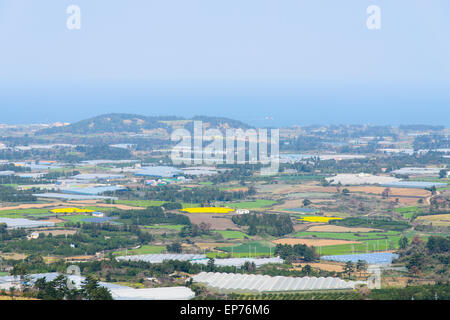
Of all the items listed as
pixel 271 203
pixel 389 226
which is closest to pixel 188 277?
pixel 389 226

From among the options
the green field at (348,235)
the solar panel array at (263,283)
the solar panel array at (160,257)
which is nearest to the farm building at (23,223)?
the solar panel array at (160,257)

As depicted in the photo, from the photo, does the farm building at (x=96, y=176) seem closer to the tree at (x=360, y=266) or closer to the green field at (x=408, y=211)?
the green field at (x=408, y=211)

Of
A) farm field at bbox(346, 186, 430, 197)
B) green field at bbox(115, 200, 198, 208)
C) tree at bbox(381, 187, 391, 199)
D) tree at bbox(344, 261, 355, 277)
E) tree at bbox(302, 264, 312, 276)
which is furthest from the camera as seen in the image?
farm field at bbox(346, 186, 430, 197)

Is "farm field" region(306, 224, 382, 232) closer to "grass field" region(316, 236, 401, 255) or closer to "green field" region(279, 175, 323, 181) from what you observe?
"grass field" region(316, 236, 401, 255)

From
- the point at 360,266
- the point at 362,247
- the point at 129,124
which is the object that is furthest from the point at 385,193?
the point at 129,124

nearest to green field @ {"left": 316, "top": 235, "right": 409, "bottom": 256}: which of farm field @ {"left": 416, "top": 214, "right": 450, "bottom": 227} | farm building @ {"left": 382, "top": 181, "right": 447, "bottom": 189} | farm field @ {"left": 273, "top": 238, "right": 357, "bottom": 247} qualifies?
farm field @ {"left": 273, "top": 238, "right": 357, "bottom": 247}

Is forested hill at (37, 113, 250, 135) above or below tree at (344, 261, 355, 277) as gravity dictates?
above

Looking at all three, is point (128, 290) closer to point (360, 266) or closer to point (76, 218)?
point (360, 266)
